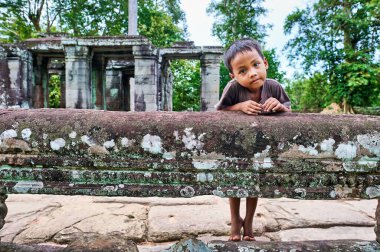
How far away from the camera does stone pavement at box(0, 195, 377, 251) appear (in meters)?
2.63

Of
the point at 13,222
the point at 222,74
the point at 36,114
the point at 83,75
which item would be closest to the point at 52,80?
the point at 83,75

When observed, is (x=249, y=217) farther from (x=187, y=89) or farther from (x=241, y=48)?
(x=187, y=89)

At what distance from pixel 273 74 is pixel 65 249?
784 inches

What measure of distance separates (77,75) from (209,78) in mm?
4945

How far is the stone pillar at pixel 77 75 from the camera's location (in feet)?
34.1

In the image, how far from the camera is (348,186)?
1.19 metres

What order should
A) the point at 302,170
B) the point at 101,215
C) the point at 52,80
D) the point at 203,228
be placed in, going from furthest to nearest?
1. the point at 52,80
2. the point at 101,215
3. the point at 203,228
4. the point at 302,170

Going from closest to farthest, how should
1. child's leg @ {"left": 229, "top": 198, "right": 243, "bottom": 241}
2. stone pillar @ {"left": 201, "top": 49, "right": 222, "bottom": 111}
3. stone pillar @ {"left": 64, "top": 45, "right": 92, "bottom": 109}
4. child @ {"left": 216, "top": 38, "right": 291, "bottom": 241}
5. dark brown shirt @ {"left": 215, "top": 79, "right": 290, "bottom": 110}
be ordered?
child @ {"left": 216, "top": 38, "right": 291, "bottom": 241} → dark brown shirt @ {"left": 215, "top": 79, "right": 290, "bottom": 110} → child's leg @ {"left": 229, "top": 198, "right": 243, "bottom": 241} → stone pillar @ {"left": 64, "top": 45, "right": 92, "bottom": 109} → stone pillar @ {"left": 201, "top": 49, "right": 222, "bottom": 111}

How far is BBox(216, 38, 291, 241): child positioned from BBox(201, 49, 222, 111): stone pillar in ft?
29.4

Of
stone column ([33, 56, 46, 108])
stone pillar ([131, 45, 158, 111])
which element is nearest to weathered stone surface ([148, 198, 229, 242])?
stone pillar ([131, 45, 158, 111])

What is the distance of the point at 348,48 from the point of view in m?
13.5

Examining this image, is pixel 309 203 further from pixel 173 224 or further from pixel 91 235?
pixel 91 235

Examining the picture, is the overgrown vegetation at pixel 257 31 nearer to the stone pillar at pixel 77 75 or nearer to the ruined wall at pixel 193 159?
the stone pillar at pixel 77 75

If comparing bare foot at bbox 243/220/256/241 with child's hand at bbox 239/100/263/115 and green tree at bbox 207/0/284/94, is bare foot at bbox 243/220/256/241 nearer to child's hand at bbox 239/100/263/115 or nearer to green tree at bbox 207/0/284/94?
child's hand at bbox 239/100/263/115
